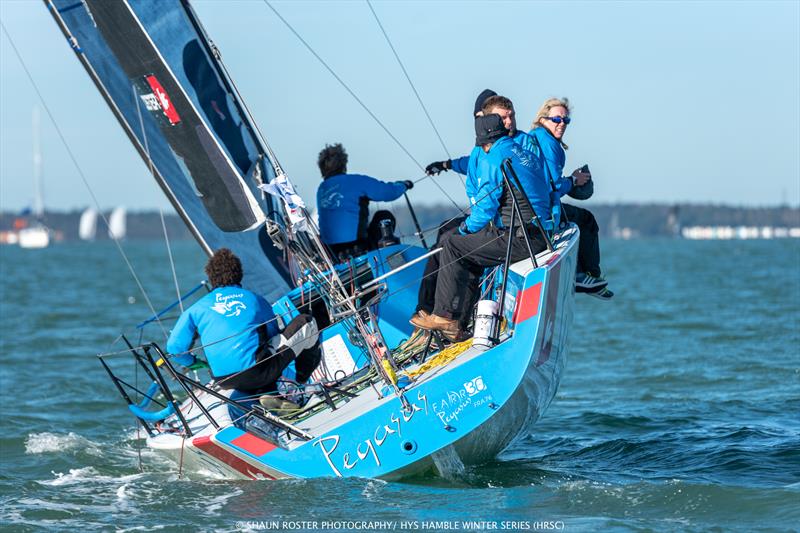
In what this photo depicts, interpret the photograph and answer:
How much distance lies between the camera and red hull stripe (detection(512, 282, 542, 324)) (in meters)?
6.29

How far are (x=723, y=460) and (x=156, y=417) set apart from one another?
3390 mm

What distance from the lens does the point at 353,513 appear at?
6098 mm

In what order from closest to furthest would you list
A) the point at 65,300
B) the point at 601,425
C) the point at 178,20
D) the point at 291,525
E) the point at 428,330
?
the point at 291,525 < the point at 428,330 < the point at 178,20 < the point at 601,425 < the point at 65,300

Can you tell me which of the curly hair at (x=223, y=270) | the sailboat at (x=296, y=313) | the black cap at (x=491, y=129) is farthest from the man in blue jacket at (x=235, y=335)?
the black cap at (x=491, y=129)

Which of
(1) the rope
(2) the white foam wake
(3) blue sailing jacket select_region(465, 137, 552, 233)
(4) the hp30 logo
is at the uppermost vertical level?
(3) blue sailing jacket select_region(465, 137, 552, 233)

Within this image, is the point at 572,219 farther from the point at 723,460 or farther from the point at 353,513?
the point at 353,513

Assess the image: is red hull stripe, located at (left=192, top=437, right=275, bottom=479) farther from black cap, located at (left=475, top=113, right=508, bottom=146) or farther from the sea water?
black cap, located at (left=475, top=113, right=508, bottom=146)

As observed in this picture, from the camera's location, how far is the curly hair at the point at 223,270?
708 centimetres

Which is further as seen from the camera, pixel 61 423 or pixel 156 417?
pixel 61 423

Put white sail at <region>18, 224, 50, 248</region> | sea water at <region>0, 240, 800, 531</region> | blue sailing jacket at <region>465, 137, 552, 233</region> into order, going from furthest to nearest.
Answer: white sail at <region>18, 224, 50, 248</region>, blue sailing jacket at <region>465, 137, 552, 233</region>, sea water at <region>0, 240, 800, 531</region>

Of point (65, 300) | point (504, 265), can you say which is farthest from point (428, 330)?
point (65, 300)

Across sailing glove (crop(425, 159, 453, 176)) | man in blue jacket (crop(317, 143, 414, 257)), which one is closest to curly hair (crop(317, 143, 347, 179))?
man in blue jacket (crop(317, 143, 414, 257))

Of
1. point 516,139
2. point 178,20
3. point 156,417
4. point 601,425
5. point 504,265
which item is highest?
point 178,20

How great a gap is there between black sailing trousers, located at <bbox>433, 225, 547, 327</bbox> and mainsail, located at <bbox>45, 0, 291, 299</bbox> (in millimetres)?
1295
